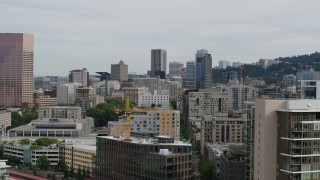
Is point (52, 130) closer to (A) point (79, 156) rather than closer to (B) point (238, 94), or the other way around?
(A) point (79, 156)

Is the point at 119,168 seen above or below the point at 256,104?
below

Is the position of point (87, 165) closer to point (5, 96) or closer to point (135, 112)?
point (135, 112)

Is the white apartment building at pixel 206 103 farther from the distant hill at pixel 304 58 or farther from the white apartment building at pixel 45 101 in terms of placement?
the distant hill at pixel 304 58

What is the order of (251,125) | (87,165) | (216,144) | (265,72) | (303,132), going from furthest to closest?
(265,72)
(216,144)
(87,165)
(251,125)
(303,132)

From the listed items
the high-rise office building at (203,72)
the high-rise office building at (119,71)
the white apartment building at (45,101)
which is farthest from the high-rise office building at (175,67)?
the white apartment building at (45,101)

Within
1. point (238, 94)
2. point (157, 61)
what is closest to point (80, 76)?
point (157, 61)

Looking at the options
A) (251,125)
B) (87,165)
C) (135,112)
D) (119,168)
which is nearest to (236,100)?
(135,112)

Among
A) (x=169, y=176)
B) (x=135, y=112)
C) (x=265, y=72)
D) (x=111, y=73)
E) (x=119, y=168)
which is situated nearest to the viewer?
(x=169, y=176)
